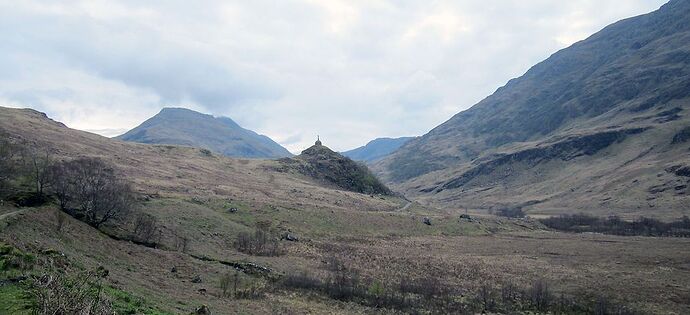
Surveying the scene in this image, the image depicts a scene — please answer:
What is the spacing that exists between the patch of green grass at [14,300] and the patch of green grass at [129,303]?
3.71 m

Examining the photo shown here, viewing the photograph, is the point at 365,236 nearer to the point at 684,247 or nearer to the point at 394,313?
the point at 394,313

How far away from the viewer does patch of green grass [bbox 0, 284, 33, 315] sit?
1697 cm

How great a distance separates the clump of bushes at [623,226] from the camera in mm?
109619

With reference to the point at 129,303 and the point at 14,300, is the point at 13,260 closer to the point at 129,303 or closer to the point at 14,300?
the point at 14,300

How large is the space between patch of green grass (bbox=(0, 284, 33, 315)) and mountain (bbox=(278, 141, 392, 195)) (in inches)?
5479

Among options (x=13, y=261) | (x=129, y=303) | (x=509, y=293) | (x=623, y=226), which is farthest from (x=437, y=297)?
(x=623, y=226)

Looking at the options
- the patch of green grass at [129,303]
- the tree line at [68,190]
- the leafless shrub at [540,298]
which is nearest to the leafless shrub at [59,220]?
the tree line at [68,190]

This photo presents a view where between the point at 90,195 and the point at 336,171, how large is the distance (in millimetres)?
127197

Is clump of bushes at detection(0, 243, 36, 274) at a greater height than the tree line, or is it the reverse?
the tree line

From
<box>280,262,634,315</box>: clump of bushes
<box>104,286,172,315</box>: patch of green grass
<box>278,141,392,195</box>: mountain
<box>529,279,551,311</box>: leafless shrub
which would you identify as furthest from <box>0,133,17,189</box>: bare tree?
<box>278,141,392,195</box>: mountain

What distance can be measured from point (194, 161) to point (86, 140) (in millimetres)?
30724

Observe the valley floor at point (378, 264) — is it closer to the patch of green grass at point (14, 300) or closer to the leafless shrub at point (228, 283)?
the leafless shrub at point (228, 283)

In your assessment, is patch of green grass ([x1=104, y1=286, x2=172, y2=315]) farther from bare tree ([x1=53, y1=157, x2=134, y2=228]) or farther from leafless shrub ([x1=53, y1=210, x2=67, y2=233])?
bare tree ([x1=53, y1=157, x2=134, y2=228])

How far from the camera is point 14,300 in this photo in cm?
1833
